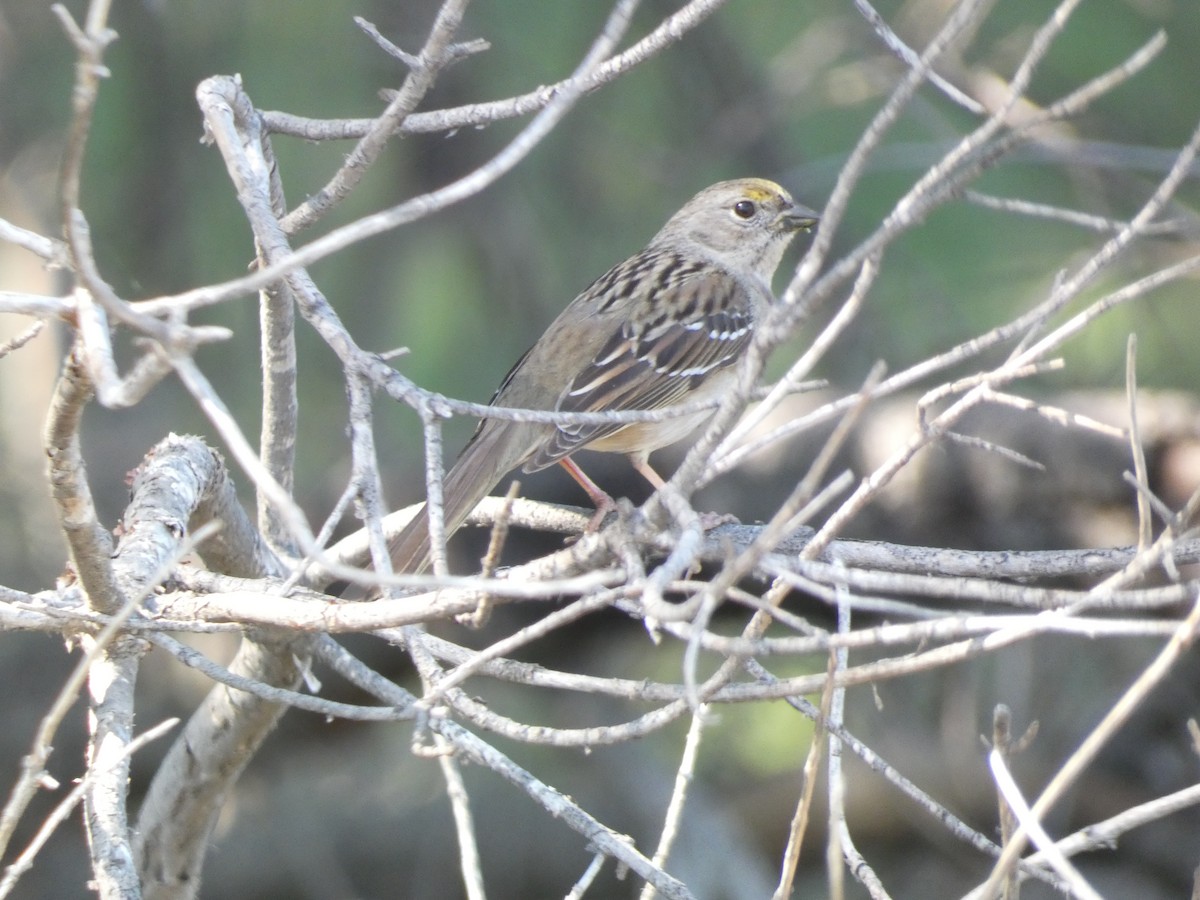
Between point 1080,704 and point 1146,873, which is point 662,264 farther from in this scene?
point 1146,873

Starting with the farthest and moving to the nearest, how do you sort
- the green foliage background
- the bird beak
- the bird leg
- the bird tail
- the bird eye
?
the green foliage background, the bird eye, the bird beak, the bird leg, the bird tail

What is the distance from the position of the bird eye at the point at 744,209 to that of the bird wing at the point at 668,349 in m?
0.25

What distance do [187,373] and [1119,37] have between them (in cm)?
525

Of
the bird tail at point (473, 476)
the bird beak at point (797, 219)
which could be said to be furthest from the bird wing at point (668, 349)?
the bird tail at point (473, 476)

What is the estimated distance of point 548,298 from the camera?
19.6 ft

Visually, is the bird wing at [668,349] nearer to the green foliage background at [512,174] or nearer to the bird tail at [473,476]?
the bird tail at [473,476]

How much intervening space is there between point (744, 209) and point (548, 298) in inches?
41.5

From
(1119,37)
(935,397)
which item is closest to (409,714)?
(935,397)

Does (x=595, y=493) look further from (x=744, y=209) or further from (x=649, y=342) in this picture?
(x=744, y=209)

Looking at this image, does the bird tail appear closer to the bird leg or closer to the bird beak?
the bird leg

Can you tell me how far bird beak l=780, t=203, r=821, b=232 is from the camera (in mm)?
5184

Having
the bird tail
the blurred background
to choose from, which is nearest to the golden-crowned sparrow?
the bird tail

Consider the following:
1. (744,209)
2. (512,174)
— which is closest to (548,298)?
(512,174)

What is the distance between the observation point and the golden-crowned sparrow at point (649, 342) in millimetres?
4086
